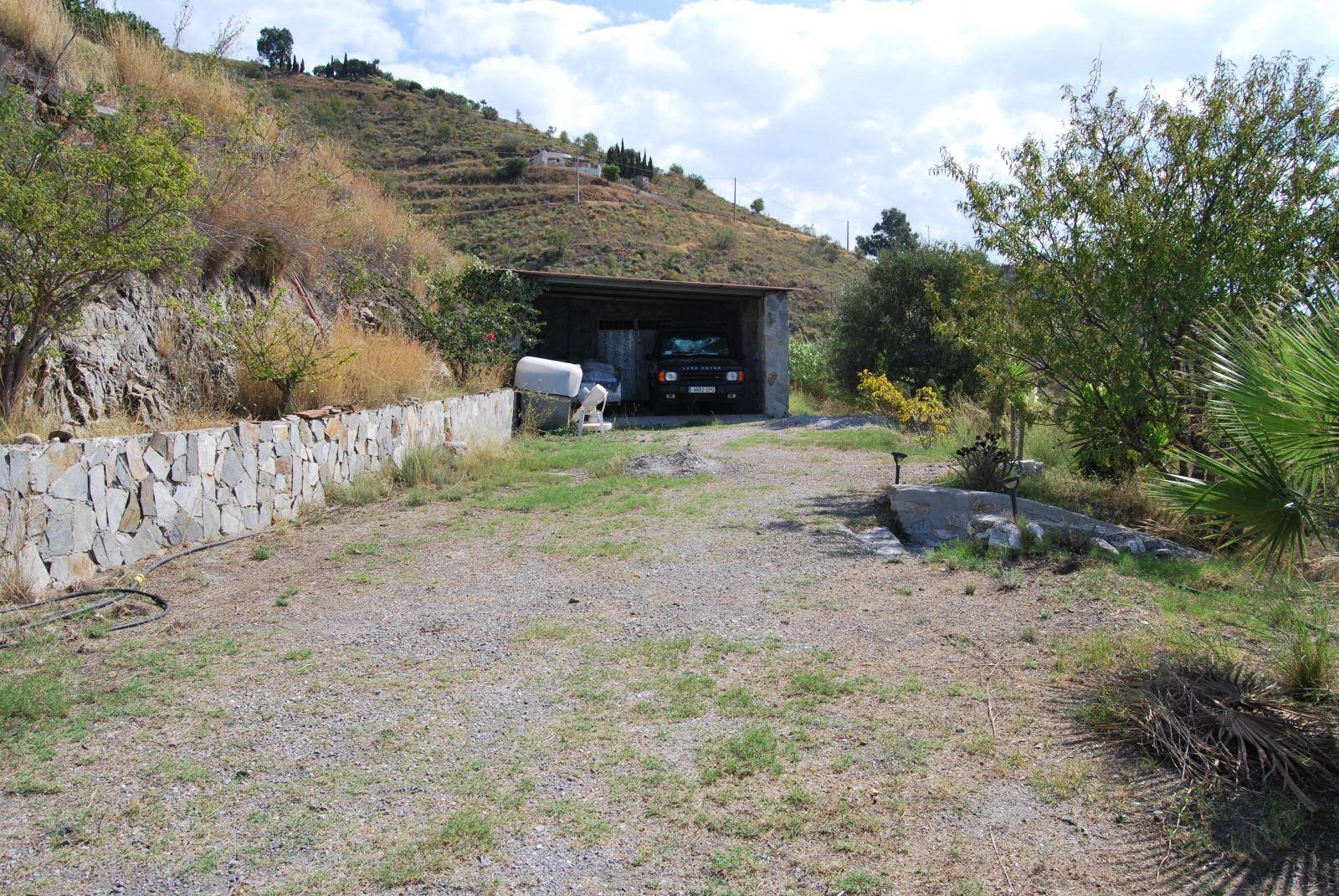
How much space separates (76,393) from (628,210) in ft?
123

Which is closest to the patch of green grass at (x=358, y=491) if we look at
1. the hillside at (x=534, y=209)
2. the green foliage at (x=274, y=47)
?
the hillside at (x=534, y=209)

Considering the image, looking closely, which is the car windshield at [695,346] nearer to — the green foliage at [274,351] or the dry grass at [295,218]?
the dry grass at [295,218]

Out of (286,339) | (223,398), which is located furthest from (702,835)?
(223,398)

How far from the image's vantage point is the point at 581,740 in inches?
149

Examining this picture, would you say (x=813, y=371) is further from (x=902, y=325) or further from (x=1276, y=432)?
(x=1276, y=432)

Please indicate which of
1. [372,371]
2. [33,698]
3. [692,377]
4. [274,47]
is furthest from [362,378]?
[274,47]

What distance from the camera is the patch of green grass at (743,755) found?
3502mm

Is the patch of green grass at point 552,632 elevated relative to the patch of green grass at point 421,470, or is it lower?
lower

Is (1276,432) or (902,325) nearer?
(1276,432)

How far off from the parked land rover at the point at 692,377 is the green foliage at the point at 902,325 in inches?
94.0

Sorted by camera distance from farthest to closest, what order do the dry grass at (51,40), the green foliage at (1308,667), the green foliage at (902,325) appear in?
the green foliage at (902,325), the dry grass at (51,40), the green foliage at (1308,667)

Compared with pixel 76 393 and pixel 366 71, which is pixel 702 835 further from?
pixel 366 71

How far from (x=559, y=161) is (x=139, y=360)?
42.1 metres

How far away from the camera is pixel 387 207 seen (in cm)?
1587
